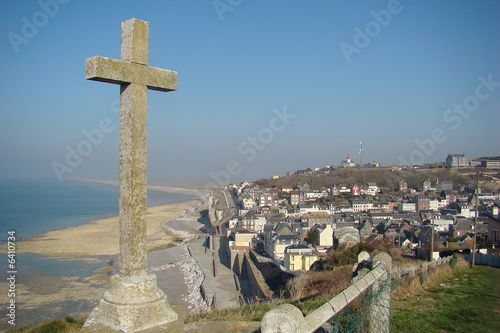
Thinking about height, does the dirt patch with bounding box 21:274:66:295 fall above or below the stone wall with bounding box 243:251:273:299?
below

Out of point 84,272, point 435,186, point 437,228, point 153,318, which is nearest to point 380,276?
point 153,318

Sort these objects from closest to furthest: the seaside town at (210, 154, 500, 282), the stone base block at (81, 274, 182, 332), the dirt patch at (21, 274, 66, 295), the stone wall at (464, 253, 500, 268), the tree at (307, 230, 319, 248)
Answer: the stone base block at (81, 274, 182, 332) < the stone wall at (464, 253, 500, 268) < the dirt patch at (21, 274, 66, 295) < the seaside town at (210, 154, 500, 282) < the tree at (307, 230, 319, 248)

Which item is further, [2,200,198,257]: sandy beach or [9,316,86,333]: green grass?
[2,200,198,257]: sandy beach

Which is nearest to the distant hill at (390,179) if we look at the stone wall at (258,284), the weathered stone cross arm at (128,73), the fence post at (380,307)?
the stone wall at (258,284)

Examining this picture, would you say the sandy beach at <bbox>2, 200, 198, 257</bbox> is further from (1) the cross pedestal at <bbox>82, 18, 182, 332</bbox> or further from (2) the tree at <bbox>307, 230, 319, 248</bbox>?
(1) the cross pedestal at <bbox>82, 18, 182, 332</bbox>

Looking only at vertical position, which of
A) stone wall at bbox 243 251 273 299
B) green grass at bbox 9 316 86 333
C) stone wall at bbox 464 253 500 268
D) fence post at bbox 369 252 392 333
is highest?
fence post at bbox 369 252 392 333

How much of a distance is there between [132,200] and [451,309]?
5.72m

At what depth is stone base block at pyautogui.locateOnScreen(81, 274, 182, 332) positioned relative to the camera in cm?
363

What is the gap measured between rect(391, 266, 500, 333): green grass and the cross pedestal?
346 cm

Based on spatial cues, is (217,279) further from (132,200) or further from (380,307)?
(132,200)

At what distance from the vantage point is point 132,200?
13.0 ft

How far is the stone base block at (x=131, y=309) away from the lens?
3.63 meters

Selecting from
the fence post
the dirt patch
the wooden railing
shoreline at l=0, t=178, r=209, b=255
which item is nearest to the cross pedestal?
the wooden railing

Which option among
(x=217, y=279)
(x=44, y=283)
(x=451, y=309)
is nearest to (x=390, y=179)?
(x=217, y=279)
